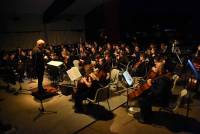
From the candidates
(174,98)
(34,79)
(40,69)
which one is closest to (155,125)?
(174,98)

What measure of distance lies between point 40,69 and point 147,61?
445 centimetres

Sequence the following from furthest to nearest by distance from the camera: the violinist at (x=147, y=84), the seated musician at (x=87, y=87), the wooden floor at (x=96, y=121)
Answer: the seated musician at (x=87, y=87) → the violinist at (x=147, y=84) → the wooden floor at (x=96, y=121)

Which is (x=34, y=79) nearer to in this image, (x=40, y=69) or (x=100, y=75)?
(x=40, y=69)

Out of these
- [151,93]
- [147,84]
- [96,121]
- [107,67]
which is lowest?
[96,121]

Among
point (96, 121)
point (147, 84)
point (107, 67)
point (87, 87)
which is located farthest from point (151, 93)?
point (107, 67)

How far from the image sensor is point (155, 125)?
18.1 ft

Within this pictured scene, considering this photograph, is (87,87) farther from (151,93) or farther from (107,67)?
(107,67)

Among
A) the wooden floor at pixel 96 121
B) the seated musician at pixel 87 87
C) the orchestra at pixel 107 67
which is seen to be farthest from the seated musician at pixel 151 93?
the seated musician at pixel 87 87

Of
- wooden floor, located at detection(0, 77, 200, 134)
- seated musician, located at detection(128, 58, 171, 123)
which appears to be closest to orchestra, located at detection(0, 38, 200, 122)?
seated musician, located at detection(128, 58, 171, 123)

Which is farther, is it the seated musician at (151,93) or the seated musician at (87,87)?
the seated musician at (87,87)

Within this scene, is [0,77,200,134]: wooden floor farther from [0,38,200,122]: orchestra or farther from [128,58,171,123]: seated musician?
[0,38,200,122]: orchestra

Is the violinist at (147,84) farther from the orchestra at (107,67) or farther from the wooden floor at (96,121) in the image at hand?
the wooden floor at (96,121)

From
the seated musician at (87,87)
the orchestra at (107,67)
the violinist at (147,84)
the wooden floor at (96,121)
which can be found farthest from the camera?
the seated musician at (87,87)

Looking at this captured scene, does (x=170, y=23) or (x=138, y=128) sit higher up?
(x=170, y=23)
